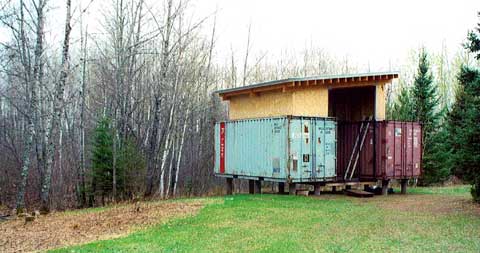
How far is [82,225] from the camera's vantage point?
11.8m

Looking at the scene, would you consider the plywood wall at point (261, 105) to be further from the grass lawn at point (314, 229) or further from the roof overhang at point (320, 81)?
the grass lawn at point (314, 229)

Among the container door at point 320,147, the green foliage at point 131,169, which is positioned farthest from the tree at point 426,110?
the green foliage at point 131,169

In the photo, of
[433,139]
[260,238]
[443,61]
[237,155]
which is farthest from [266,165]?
Answer: [443,61]

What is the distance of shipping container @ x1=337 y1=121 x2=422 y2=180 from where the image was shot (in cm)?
1603

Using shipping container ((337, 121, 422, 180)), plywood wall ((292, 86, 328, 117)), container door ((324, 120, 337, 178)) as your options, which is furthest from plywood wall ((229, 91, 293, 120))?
shipping container ((337, 121, 422, 180))

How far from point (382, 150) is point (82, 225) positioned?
9932mm

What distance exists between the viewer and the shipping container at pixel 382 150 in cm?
1603

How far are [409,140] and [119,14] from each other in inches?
494

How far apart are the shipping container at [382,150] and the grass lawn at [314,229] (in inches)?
102

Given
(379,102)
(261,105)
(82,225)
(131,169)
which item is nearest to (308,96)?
(261,105)

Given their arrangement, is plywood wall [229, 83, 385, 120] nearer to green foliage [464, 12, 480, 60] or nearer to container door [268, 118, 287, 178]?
container door [268, 118, 287, 178]

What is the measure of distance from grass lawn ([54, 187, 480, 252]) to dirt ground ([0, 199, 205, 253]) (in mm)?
751

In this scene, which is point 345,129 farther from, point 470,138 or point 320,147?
point 470,138

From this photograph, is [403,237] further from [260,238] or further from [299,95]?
[299,95]
